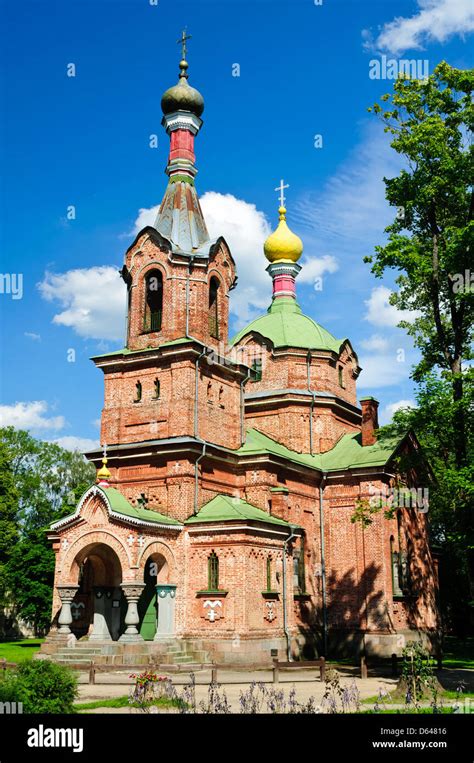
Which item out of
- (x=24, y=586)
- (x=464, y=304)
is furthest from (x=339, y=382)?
(x=24, y=586)

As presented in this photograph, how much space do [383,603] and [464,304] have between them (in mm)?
11230

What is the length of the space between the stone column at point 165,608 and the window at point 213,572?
110 cm

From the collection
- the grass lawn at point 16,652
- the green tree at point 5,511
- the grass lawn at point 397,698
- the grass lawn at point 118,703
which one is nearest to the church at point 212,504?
the grass lawn at point 16,652

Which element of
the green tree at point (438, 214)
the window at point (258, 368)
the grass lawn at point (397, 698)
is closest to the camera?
the grass lawn at point (397, 698)

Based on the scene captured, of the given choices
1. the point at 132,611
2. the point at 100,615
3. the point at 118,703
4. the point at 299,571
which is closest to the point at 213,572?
the point at 132,611

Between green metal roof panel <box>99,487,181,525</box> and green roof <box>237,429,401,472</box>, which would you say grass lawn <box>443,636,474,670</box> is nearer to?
green roof <box>237,429,401,472</box>

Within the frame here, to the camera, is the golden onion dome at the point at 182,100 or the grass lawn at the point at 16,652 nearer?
the grass lawn at the point at 16,652

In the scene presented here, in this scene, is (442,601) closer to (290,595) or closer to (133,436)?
(290,595)

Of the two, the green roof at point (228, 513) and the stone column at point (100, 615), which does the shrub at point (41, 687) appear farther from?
the stone column at point (100, 615)

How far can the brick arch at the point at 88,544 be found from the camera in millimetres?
21562

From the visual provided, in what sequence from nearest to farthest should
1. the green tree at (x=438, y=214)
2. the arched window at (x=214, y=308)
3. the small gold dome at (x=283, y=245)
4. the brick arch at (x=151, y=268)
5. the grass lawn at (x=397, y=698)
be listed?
1. the grass lawn at (x=397, y=698)
2. the green tree at (x=438, y=214)
3. the brick arch at (x=151, y=268)
4. the arched window at (x=214, y=308)
5. the small gold dome at (x=283, y=245)

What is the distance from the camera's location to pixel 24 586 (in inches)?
1497

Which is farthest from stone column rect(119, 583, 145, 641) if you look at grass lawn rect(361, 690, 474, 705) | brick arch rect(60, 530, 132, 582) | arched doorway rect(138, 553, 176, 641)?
grass lawn rect(361, 690, 474, 705)

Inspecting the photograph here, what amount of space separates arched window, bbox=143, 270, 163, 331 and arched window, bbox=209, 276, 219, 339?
1837 millimetres
